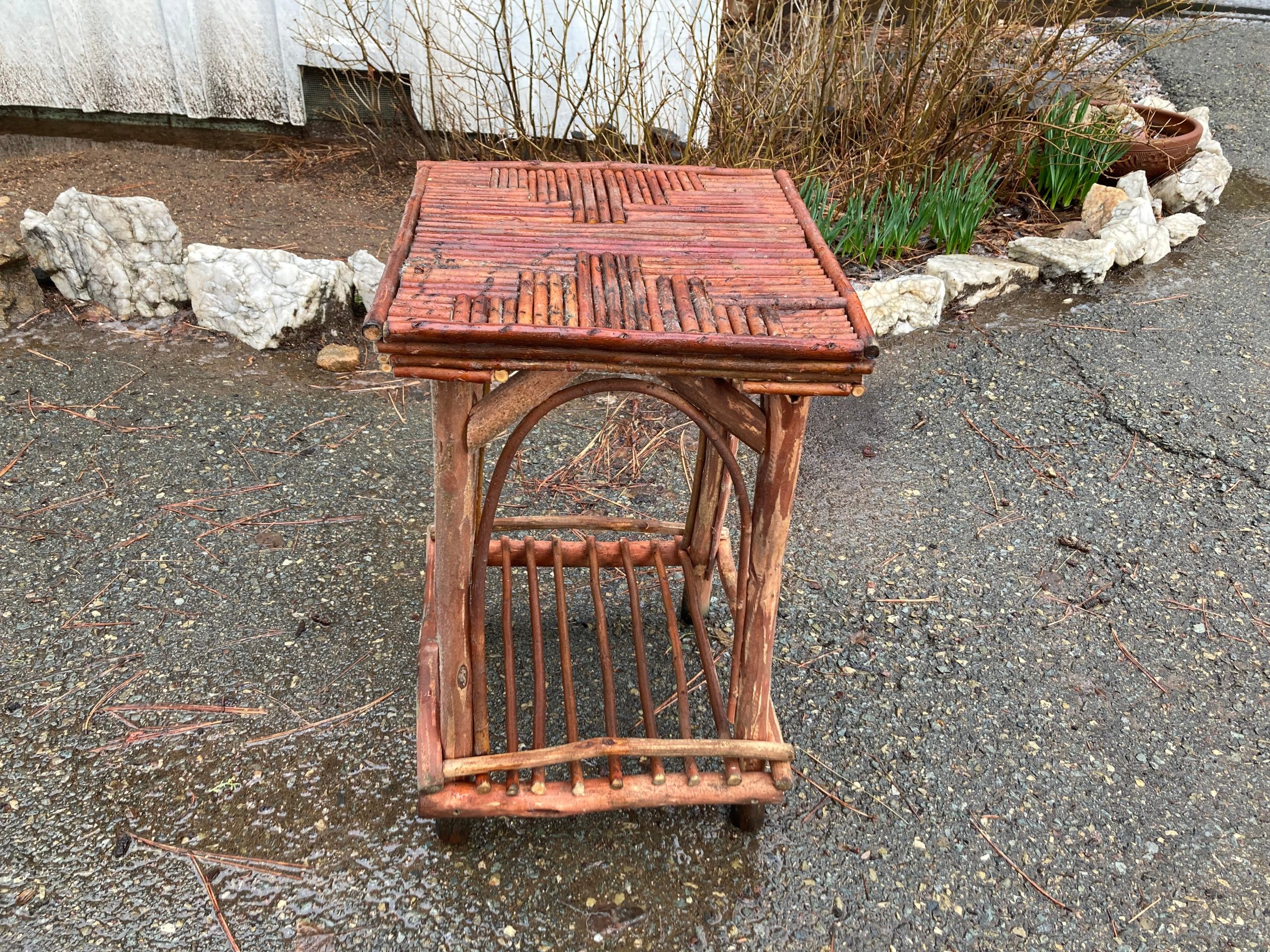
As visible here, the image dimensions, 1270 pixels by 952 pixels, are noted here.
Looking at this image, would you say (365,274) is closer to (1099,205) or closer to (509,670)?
(509,670)

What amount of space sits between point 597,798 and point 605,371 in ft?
2.75

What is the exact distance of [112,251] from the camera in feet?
11.4

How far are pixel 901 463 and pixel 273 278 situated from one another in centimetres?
239

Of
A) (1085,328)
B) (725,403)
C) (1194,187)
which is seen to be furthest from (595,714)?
(1194,187)

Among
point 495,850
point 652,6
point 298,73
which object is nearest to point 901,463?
point 495,850

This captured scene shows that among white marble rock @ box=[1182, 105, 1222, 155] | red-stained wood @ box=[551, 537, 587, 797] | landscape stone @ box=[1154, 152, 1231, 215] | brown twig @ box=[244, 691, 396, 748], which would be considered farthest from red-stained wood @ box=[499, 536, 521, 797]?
white marble rock @ box=[1182, 105, 1222, 155]

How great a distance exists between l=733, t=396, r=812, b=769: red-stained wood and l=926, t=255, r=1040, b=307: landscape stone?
8.33 ft

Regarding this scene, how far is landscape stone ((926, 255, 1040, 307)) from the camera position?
13.3 feet

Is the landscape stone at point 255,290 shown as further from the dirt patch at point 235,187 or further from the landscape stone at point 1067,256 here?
the landscape stone at point 1067,256

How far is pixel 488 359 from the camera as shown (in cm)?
141

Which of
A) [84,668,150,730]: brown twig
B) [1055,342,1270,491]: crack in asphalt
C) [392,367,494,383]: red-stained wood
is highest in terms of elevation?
[392,367,494,383]: red-stained wood

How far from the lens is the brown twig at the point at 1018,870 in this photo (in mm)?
1898

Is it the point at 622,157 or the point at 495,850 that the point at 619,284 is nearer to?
the point at 495,850

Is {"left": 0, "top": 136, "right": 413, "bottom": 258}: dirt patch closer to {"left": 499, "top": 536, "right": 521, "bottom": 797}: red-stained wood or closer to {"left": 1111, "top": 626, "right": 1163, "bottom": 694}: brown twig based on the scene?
{"left": 499, "top": 536, "right": 521, "bottom": 797}: red-stained wood
